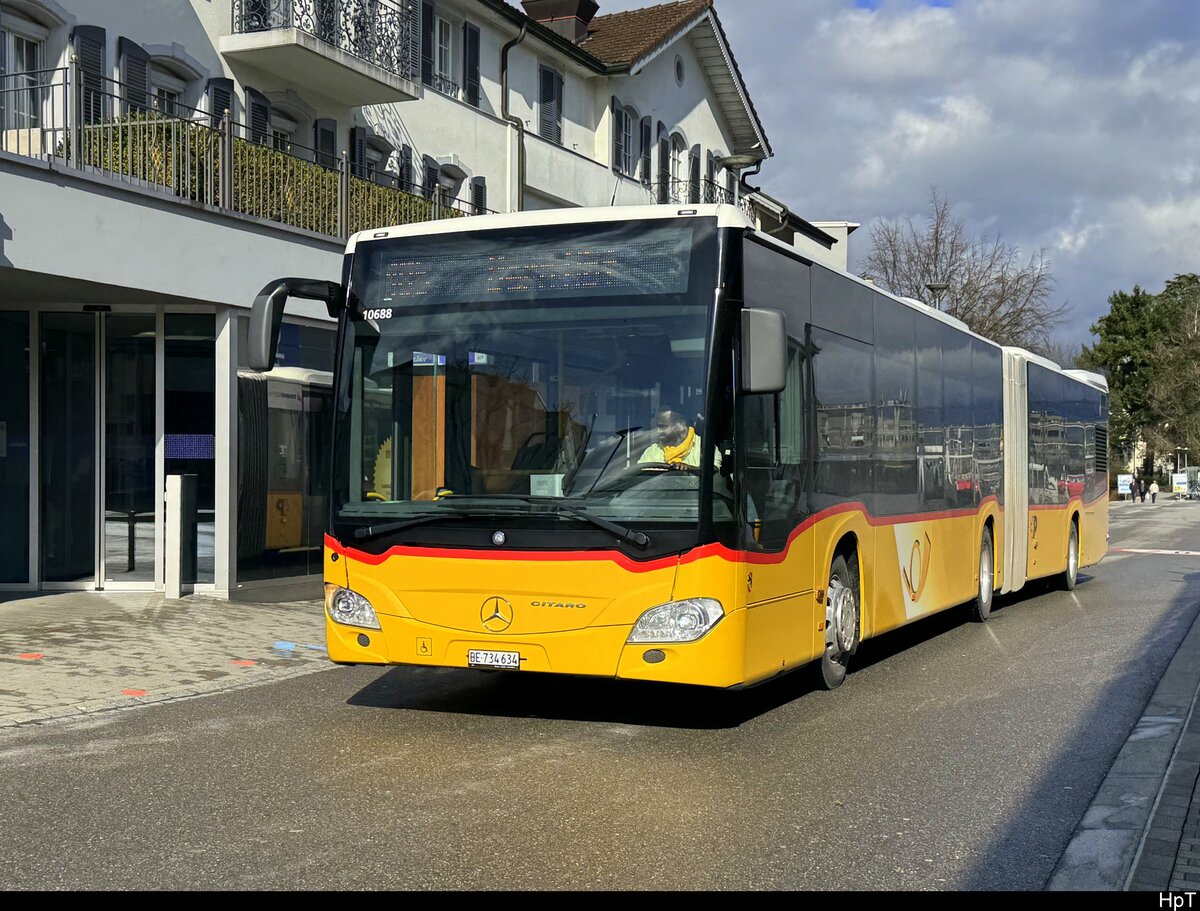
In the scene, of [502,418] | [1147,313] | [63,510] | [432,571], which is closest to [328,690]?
[432,571]

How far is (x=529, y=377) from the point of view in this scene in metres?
7.95

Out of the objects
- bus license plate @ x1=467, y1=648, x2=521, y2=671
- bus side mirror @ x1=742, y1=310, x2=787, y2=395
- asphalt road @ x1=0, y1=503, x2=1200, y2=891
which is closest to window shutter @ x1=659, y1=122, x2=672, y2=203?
asphalt road @ x1=0, y1=503, x2=1200, y2=891

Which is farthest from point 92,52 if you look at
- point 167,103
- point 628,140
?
point 628,140

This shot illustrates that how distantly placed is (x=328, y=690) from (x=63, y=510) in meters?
7.48

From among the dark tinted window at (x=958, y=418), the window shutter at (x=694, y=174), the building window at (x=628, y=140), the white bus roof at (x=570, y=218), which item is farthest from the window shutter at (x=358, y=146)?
the window shutter at (x=694, y=174)

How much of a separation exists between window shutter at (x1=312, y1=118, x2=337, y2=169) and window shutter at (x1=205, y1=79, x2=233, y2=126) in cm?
180

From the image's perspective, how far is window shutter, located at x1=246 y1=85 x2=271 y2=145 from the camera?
18672 mm

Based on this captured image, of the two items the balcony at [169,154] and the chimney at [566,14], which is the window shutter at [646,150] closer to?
the chimney at [566,14]

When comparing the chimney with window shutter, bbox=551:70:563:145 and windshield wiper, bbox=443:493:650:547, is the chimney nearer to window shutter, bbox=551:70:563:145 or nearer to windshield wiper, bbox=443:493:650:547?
window shutter, bbox=551:70:563:145

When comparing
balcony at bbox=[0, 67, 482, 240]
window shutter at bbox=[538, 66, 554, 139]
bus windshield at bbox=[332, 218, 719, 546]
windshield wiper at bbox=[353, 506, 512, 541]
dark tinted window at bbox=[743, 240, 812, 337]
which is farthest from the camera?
window shutter at bbox=[538, 66, 554, 139]

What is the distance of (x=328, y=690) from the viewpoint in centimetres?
983

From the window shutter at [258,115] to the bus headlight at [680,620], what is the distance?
42.0ft

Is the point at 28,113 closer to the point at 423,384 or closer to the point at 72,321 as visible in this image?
the point at 72,321

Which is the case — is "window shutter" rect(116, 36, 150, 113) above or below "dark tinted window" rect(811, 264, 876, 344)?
above
